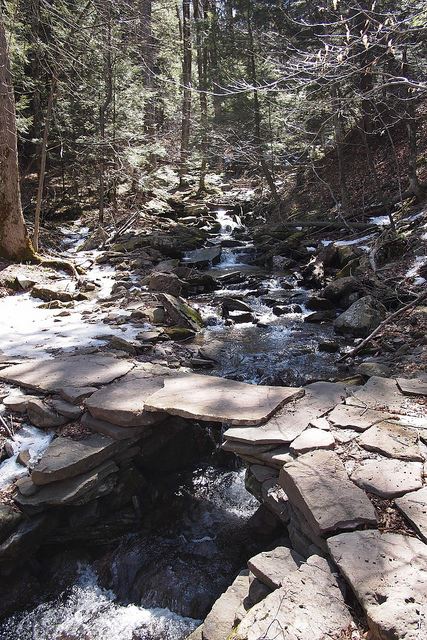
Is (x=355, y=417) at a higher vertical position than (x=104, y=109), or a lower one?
lower

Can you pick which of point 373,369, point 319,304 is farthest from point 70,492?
point 319,304

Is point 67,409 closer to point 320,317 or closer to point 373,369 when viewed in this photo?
point 373,369

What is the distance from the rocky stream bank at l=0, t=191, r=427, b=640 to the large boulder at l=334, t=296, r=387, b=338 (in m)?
0.09

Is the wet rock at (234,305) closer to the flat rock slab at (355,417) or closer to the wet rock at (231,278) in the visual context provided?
the wet rock at (231,278)

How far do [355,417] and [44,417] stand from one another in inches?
113

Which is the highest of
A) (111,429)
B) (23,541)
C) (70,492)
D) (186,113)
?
(186,113)

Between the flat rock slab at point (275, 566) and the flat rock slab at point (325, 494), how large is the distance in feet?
0.70

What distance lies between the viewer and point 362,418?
12.2ft

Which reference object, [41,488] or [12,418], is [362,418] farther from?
[12,418]

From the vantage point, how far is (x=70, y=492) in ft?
12.2

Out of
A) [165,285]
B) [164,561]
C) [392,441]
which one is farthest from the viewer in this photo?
[165,285]

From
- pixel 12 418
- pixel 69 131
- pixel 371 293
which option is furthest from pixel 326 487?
pixel 69 131

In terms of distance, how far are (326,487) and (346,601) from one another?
2.52 feet

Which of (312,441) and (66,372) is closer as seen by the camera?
(312,441)
